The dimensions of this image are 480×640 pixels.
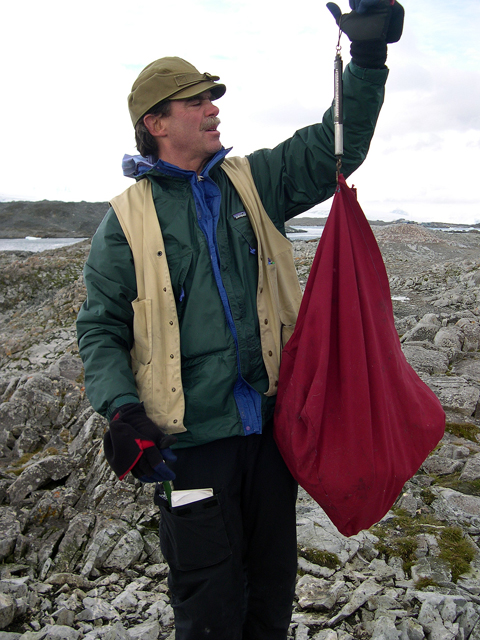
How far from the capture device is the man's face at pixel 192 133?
2371 millimetres

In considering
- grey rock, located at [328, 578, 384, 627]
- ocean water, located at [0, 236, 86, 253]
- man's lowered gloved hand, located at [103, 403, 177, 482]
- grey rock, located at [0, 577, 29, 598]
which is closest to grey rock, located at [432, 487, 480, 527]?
grey rock, located at [328, 578, 384, 627]

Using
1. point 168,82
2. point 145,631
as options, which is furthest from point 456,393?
point 168,82

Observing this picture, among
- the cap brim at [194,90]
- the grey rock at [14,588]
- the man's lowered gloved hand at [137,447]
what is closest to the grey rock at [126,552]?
the grey rock at [14,588]

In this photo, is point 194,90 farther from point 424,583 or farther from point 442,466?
point 442,466

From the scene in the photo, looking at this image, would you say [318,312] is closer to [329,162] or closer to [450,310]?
[329,162]

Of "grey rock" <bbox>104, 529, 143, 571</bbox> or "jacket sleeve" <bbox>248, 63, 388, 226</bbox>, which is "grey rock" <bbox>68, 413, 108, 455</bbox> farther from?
"jacket sleeve" <bbox>248, 63, 388, 226</bbox>

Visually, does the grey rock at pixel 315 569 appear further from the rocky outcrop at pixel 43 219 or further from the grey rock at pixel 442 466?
the rocky outcrop at pixel 43 219

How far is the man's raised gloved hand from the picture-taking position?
2067mm

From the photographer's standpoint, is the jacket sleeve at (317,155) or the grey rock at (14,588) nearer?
the jacket sleeve at (317,155)

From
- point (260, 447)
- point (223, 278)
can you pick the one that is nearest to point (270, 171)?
point (223, 278)

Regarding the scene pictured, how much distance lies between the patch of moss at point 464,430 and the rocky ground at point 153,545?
0.01 m

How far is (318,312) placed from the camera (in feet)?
7.07

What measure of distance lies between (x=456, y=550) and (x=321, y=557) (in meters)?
0.87

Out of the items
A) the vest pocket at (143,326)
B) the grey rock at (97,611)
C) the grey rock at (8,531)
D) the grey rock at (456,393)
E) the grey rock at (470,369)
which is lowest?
the grey rock at (97,611)
